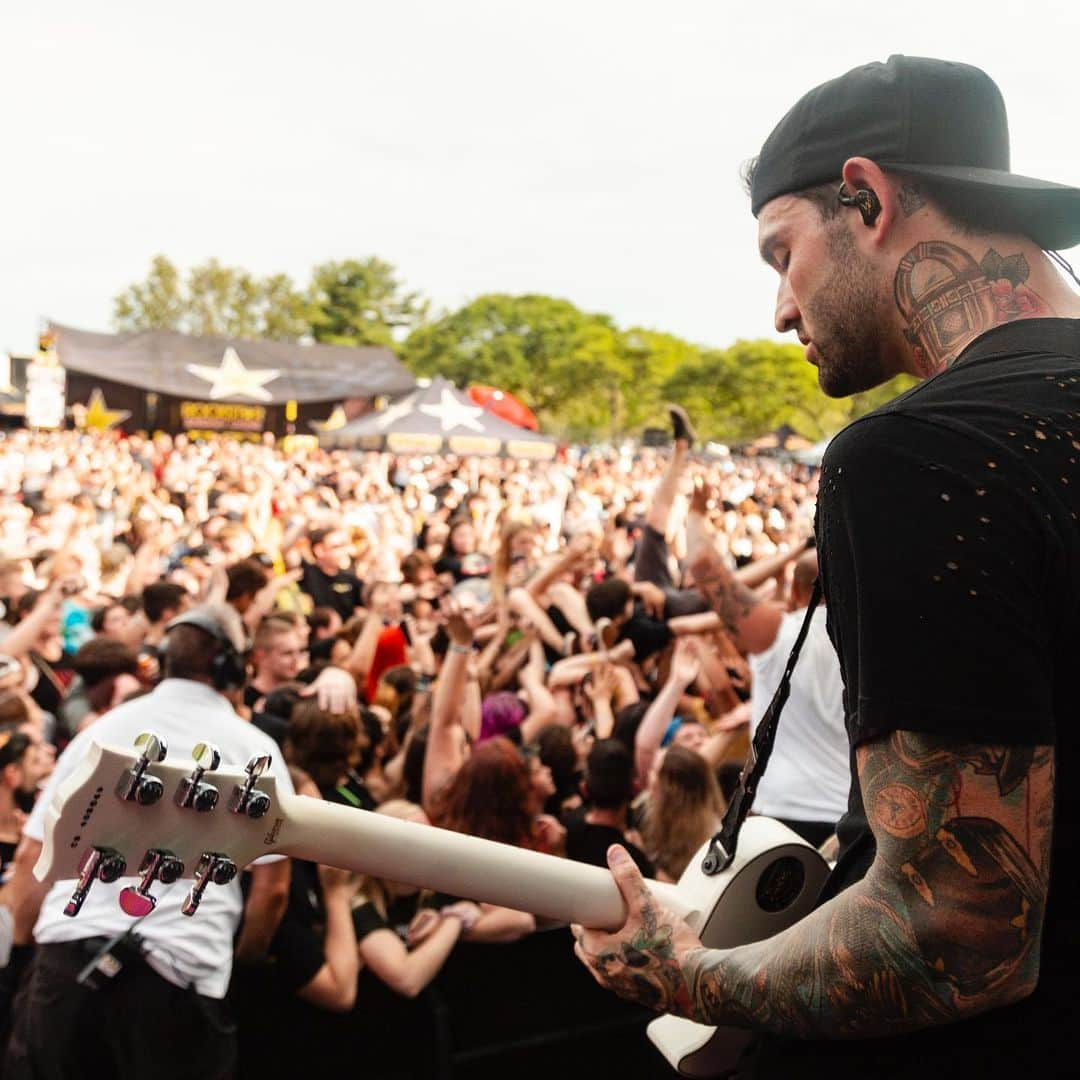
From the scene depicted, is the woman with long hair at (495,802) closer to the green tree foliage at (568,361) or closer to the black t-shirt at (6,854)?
the black t-shirt at (6,854)

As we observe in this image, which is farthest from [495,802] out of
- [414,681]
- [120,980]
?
[414,681]

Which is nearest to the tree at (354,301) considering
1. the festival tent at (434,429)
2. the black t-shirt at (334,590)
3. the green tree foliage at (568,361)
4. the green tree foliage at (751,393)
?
the green tree foliage at (568,361)

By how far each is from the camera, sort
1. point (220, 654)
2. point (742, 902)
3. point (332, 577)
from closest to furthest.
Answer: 1. point (742, 902)
2. point (220, 654)
3. point (332, 577)

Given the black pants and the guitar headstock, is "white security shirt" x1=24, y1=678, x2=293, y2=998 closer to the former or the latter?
the black pants

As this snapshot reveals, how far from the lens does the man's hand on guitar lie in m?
1.44

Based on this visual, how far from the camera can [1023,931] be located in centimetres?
116

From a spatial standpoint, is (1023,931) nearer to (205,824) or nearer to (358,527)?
(205,824)

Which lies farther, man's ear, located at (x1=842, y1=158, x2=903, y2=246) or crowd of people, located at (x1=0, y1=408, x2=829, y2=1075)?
crowd of people, located at (x1=0, y1=408, x2=829, y2=1075)

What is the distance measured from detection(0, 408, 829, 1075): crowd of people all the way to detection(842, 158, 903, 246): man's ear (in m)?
1.11

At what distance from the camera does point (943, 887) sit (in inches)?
45.5

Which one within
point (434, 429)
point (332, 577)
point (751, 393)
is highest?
point (751, 393)

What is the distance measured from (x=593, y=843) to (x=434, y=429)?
25.1 metres

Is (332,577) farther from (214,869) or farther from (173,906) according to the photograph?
(214,869)

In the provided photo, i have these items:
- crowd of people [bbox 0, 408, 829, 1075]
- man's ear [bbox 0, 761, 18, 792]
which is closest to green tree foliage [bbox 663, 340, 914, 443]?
crowd of people [bbox 0, 408, 829, 1075]
